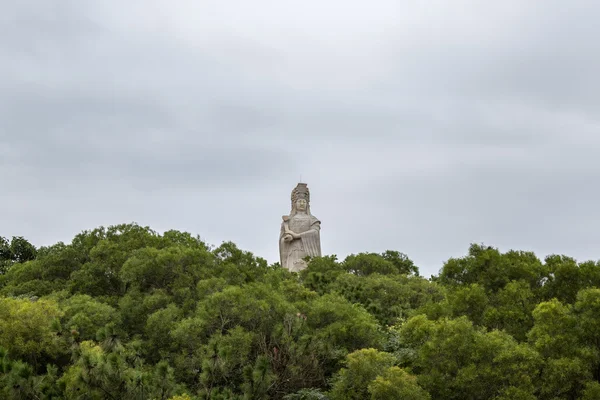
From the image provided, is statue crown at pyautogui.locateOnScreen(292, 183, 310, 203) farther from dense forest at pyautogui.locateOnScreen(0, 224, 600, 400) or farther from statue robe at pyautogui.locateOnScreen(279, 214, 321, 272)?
dense forest at pyautogui.locateOnScreen(0, 224, 600, 400)

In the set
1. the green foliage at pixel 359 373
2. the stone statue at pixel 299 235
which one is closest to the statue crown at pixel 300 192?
the stone statue at pixel 299 235

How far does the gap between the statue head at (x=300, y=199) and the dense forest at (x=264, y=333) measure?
2217 cm

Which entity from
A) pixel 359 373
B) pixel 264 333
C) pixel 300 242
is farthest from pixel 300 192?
pixel 359 373

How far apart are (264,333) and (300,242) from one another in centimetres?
2613

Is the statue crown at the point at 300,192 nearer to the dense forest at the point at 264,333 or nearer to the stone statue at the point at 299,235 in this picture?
the stone statue at the point at 299,235

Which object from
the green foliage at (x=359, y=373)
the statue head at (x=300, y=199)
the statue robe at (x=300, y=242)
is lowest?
the green foliage at (x=359, y=373)

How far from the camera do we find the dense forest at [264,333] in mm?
16641

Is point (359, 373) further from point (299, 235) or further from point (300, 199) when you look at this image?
point (300, 199)

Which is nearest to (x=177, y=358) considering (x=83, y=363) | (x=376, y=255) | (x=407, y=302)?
(x=83, y=363)

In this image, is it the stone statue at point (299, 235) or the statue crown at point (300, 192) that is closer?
the stone statue at point (299, 235)

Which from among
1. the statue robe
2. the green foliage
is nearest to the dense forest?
the green foliage

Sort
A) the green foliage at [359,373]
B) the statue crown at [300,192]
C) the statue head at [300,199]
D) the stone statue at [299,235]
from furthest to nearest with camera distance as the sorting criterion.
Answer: the statue crown at [300,192], the statue head at [300,199], the stone statue at [299,235], the green foliage at [359,373]

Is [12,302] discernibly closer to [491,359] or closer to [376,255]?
[491,359]

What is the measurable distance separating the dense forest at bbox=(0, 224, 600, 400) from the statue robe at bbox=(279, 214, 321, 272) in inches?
795
